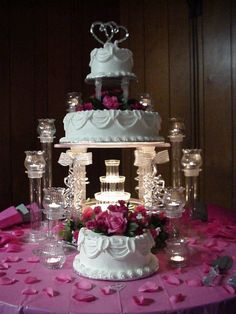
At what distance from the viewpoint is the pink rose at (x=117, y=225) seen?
1.83m

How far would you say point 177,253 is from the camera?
1983 millimetres


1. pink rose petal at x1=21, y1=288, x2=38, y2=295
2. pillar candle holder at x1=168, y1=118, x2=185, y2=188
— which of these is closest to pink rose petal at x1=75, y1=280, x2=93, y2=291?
pink rose petal at x1=21, y1=288, x2=38, y2=295

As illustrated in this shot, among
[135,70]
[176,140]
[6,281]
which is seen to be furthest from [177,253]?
[135,70]

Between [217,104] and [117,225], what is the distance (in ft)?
7.20

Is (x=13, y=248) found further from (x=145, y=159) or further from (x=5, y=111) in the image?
(x=5, y=111)

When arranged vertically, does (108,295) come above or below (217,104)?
below

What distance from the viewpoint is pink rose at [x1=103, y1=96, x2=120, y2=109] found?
2.27m

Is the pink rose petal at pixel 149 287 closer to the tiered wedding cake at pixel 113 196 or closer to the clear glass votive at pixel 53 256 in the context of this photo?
the tiered wedding cake at pixel 113 196

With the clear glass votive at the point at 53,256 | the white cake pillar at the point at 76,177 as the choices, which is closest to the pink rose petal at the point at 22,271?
the clear glass votive at the point at 53,256

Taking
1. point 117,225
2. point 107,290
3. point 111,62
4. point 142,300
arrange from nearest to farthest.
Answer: point 142,300
point 107,290
point 117,225
point 111,62

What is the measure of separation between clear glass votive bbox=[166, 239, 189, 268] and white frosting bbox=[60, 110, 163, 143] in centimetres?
59

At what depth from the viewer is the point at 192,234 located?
256 cm

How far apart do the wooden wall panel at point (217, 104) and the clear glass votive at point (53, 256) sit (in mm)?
2026

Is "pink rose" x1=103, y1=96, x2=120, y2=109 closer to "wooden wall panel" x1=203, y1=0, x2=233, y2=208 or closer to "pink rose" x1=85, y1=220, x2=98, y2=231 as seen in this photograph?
"pink rose" x1=85, y1=220, x2=98, y2=231
